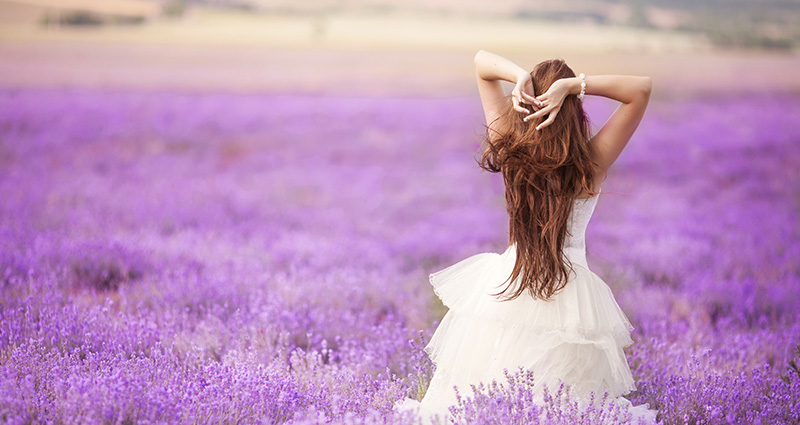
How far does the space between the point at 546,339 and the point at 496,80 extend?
3.90 ft

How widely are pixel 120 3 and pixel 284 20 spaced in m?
2.51

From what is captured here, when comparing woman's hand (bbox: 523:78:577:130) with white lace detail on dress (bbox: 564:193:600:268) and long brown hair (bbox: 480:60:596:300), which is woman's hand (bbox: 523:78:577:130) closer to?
long brown hair (bbox: 480:60:596:300)

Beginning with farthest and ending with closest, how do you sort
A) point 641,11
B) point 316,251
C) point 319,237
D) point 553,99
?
1. point 641,11
2. point 319,237
3. point 316,251
4. point 553,99

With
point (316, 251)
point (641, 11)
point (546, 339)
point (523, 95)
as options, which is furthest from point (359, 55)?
point (546, 339)

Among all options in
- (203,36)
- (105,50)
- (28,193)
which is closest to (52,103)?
(105,50)

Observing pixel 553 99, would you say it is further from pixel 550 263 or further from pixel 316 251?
pixel 316 251

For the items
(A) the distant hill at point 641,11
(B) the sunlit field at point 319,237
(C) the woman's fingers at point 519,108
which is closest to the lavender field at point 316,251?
(B) the sunlit field at point 319,237

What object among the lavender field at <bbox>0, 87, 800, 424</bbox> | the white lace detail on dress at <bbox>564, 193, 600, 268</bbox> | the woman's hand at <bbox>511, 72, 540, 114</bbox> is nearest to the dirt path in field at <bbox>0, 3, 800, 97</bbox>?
the lavender field at <bbox>0, 87, 800, 424</bbox>

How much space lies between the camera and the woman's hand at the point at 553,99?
2.13 meters

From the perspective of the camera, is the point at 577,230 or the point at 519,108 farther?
the point at 577,230

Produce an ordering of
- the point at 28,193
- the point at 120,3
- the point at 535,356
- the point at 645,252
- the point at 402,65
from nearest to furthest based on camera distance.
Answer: the point at 535,356 < the point at 645,252 < the point at 28,193 < the point at 120,3 < the point at 402,65

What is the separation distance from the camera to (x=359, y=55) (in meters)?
10.6

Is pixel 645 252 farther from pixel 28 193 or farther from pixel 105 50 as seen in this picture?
pixel 105 50

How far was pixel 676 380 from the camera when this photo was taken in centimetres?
278
